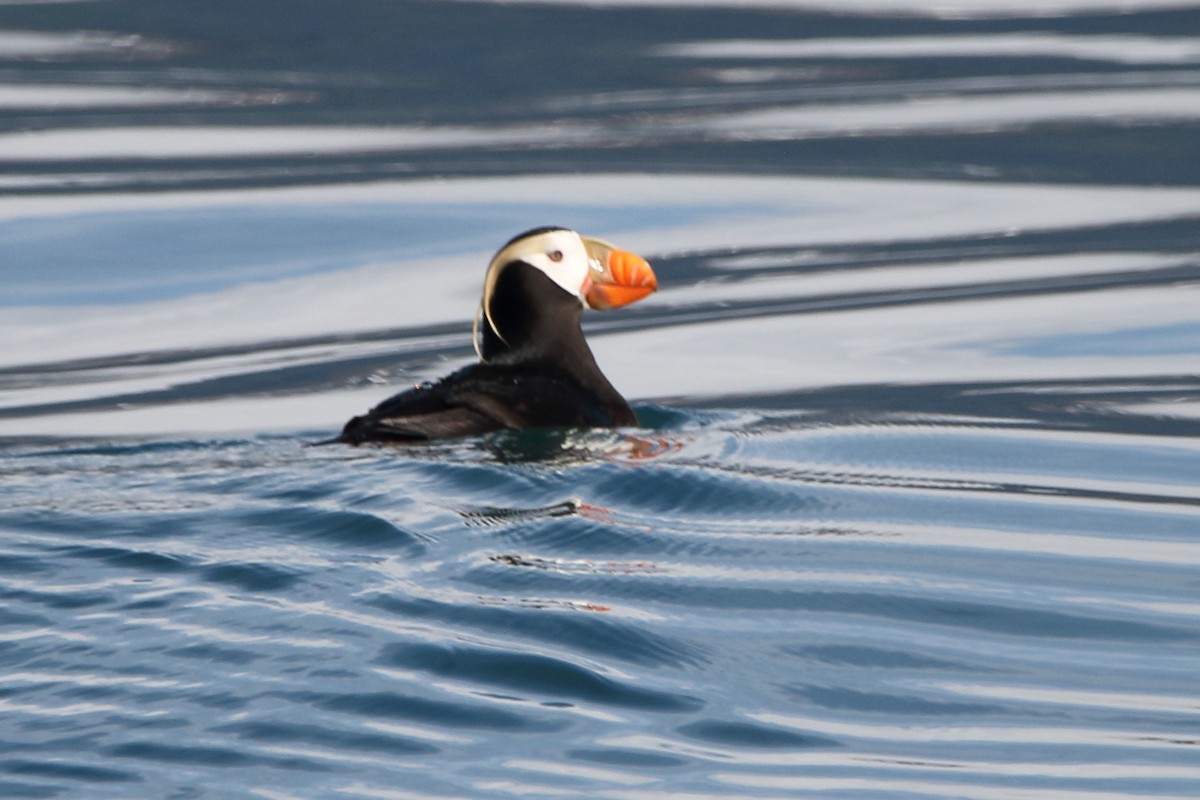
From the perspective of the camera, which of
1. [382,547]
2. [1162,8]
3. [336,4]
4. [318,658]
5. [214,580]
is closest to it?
[318,658]

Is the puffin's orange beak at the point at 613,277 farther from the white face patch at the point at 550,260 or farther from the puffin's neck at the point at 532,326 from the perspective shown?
the puffin's neck at the point at 532,326

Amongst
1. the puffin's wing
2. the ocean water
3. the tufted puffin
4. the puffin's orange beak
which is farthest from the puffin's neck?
the puffin's wing

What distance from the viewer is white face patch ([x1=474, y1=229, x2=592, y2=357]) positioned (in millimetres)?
7219

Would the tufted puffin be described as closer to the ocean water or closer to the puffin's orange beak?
the puffin's orange beak

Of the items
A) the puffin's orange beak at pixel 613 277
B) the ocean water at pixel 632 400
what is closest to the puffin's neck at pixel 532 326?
the puffin's orange beak at pixel 613 277

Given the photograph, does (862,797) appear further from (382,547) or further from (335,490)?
(335,490)

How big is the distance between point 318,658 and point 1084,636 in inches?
86.6

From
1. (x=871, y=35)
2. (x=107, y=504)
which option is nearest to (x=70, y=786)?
(x=107, y=504)

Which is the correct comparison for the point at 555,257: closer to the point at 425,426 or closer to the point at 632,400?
the point at 425,426

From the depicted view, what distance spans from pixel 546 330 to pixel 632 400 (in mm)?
1951

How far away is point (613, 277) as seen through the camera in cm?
748

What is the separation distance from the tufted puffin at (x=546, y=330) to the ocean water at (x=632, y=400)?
197 mm

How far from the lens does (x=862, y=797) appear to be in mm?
4164

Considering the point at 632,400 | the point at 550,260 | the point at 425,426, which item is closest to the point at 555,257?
the point at 550,260
